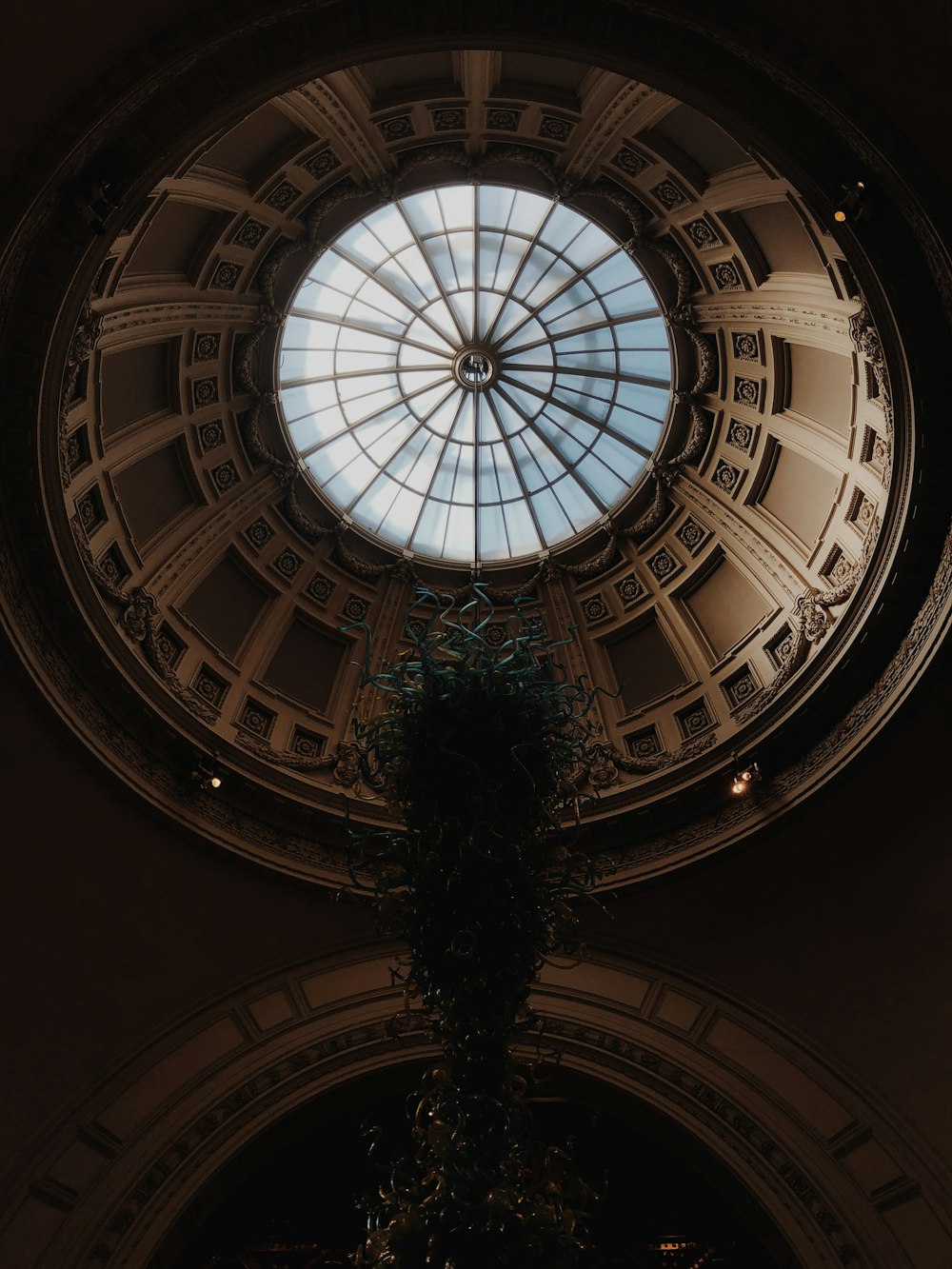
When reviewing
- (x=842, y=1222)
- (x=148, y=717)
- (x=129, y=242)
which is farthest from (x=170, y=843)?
(x=842, y=1222)

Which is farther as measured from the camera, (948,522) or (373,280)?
(373,280)

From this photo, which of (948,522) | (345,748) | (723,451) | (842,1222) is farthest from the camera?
(723,451)

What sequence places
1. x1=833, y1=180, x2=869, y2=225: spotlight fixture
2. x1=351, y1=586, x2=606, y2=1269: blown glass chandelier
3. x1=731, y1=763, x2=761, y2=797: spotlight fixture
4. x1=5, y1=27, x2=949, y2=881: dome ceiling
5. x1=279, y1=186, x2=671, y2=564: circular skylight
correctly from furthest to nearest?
x1=279, y1=186, x2=671, y2=564: circular skylight → x1=731, y1=763, x2=761, y2=797: spotlight fixture → x1=5, y1=27, x2=949, y2=881: dome ceiling → x1=833, y1=180, x2=869, y2=225: spotlight fixture → x1=351, y1=586, x2=606, y2=1269: blown glass chandelier

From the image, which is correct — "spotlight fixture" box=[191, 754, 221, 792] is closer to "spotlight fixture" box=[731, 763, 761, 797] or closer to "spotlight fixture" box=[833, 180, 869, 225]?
"spotlight fixture" box=[731, 763, 761, 797]

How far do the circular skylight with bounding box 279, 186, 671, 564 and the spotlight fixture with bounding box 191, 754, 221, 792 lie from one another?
5881 mm

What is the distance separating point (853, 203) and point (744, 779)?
664cm

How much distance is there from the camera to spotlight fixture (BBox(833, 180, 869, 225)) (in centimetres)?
860

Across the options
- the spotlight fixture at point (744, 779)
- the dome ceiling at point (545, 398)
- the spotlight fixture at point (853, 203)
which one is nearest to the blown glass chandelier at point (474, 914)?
the spotlight fixture at point (853, 203)

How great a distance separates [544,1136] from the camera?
36.7 ft

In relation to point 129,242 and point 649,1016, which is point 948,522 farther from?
point 129,242

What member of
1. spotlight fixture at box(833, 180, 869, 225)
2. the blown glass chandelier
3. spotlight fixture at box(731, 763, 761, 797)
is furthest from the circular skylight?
the blown glass chandelier

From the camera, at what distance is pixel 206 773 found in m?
11.9

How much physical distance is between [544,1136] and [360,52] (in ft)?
36.8

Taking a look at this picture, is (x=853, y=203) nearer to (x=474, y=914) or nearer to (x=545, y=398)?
(x=474, y=914)
